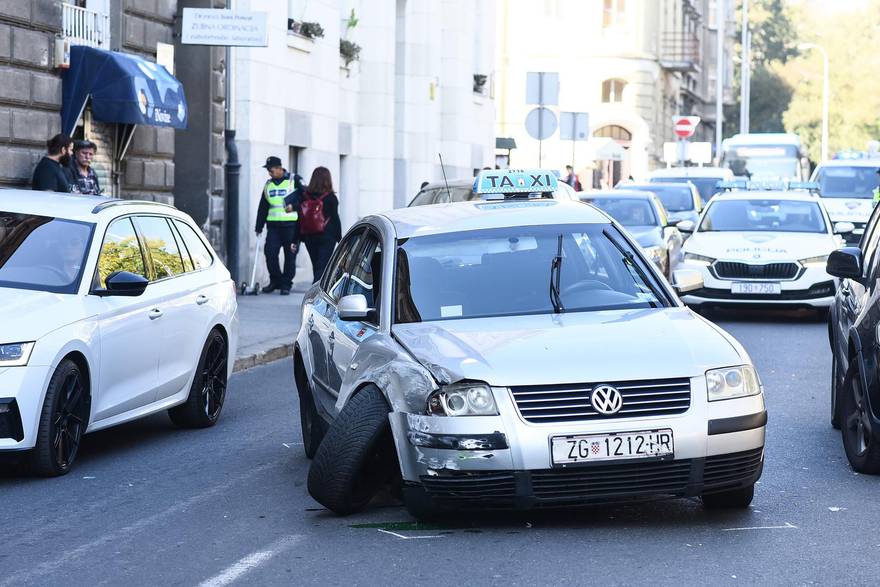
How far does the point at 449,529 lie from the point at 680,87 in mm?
72730

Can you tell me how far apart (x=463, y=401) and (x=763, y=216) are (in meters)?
14.6

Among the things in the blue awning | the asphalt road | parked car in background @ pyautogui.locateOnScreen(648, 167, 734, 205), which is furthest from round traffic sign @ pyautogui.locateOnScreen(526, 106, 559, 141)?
the asphalt road

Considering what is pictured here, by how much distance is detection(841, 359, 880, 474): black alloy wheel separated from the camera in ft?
28.4

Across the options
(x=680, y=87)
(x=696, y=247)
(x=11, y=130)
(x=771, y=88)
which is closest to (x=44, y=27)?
(x=11, y=130)

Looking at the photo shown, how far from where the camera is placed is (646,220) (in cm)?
2311

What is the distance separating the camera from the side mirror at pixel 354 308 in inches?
312

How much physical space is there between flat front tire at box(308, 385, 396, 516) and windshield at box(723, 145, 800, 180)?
43.5 metres

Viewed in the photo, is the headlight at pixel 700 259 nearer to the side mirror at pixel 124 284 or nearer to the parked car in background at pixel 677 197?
the parked car in background at pixel 677 197

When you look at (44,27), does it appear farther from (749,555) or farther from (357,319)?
(749,555)

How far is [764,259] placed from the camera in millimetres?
19406

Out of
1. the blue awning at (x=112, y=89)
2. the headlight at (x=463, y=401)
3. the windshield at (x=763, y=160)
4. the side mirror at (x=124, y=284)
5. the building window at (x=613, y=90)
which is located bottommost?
the headlight at (x=463, y=401)

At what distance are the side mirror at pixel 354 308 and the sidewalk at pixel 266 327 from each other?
23.1ft

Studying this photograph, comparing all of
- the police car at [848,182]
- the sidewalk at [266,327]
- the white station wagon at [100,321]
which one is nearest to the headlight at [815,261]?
the sidewalk at [266,327]

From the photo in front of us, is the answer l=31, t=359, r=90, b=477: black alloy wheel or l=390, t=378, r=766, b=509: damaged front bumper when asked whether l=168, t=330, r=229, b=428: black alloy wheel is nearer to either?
l=31, t=359, r=90, b=477: black alloy wheel
